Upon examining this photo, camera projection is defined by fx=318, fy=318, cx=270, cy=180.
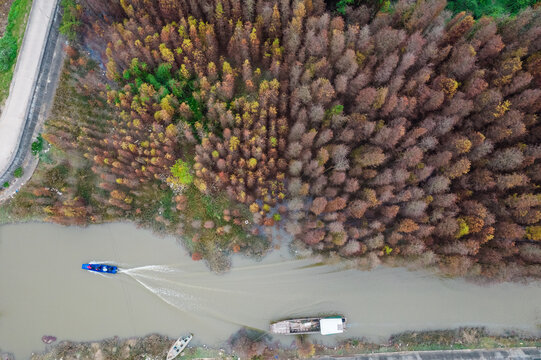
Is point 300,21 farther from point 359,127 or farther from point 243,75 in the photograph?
point 359,127

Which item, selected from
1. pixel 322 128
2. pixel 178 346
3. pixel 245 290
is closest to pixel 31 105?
pixel 178 346

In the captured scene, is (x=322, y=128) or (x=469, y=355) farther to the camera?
(x=469, y=355)

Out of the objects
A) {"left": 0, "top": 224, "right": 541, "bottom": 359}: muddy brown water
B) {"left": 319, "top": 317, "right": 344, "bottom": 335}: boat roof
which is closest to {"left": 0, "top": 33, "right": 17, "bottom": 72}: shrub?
{"left": 0, "top": 224, "right": 541, "bottom": 359}: muddy brown water

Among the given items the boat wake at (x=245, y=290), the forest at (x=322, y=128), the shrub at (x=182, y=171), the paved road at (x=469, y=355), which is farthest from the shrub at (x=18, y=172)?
the paved road at (x=469, y=355)

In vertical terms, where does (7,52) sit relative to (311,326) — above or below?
above

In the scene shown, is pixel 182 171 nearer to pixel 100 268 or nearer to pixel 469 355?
pixel 100 268

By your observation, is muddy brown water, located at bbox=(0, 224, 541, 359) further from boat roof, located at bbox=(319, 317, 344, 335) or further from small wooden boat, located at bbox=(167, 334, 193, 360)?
boat roof, located at bbox=(319, 317, 344, 335)

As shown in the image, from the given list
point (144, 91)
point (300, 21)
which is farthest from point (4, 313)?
point (300, 21)
